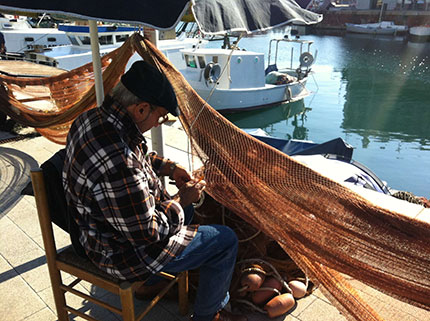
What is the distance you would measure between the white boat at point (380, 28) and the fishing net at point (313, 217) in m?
51.4

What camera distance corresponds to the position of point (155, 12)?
154 cm

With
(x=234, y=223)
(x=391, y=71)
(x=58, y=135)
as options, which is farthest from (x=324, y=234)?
(x=391, y=71)

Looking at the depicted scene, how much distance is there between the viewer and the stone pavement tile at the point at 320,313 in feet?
7.70

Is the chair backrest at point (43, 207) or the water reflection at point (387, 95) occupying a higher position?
the chair backrest at point (43, 207)

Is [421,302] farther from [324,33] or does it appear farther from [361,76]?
[324,33]

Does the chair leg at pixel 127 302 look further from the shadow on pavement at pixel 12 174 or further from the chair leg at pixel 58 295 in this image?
the shadow on pavement at pixel 12 174

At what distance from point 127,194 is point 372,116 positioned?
18.8m

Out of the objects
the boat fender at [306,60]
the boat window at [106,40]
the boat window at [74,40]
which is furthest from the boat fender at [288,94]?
the boat window at [74,40]

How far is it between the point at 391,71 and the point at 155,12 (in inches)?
1163

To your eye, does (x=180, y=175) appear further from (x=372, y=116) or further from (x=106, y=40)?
(x=372, y=116)

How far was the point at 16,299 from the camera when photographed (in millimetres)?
2449

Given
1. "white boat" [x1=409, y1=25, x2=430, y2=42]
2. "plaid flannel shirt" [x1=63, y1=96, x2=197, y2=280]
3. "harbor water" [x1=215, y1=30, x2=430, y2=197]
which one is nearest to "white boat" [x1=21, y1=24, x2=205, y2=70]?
"harbor water" [x1=215, y1=30, x2=430, y2=197]

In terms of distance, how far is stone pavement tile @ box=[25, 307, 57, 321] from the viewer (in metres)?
2.31

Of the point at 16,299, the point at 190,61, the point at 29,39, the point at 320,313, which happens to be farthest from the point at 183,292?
the point at 29,39
